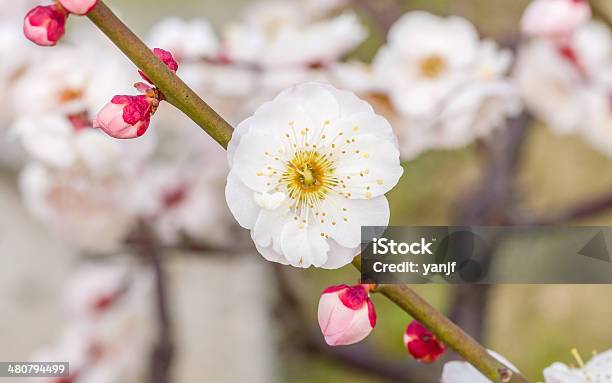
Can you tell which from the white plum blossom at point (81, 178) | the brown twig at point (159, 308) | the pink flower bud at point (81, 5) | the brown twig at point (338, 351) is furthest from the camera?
the brown twig at point (338, 351)

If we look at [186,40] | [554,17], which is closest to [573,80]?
[554,17]

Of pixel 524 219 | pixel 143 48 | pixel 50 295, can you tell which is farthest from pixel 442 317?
pixel 50 295

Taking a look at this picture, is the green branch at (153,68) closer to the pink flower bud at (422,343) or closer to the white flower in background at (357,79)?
the pink flower bud at (422,343)

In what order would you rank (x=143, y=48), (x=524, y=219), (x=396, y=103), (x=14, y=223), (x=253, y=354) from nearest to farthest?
1. (x=143, y=48)
2. (x=396, y=103)
3. (x=524, y=219)
4. (x=14, y=223)
5. (x=253, y=354)

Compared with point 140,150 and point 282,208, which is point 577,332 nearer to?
point 140,150

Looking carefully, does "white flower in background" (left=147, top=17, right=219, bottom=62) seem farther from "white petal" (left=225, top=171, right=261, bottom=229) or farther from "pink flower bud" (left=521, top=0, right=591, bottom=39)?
"white petal" (left=225, top=171, right=261, bottom=229)

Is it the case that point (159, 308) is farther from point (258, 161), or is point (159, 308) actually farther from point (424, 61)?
point (258, 161)

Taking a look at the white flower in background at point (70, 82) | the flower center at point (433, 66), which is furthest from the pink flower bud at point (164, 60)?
the flower center at point (433, 66)
